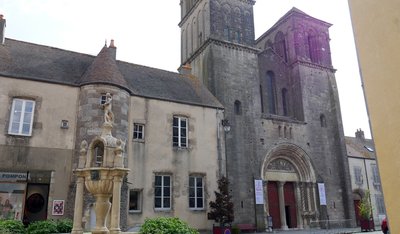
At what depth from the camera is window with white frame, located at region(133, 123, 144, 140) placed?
61.3 ft

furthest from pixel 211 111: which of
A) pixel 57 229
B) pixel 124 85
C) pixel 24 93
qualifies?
pixel 57 229

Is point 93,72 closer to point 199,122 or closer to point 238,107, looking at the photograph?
point 199,122

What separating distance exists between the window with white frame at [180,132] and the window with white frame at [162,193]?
205 centimetres

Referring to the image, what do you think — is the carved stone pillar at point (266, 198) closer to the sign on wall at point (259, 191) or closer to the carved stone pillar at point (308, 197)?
the sign on wall at point (259, 191)

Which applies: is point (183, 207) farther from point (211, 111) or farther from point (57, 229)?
point (57, 229)

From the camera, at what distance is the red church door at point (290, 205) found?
24.0 meters

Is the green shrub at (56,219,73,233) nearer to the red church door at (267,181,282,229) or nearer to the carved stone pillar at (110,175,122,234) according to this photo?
the carved stone pillar at (110,175,122,234)

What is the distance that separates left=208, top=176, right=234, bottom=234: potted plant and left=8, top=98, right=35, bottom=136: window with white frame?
9.90 m

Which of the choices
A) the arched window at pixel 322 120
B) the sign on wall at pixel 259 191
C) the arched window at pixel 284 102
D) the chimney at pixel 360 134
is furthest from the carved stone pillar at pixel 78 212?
the chimney at pixel 360 134

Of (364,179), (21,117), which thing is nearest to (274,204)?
(364,179)

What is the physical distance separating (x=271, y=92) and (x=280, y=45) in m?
5.05

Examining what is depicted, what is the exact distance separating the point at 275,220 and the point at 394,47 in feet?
69.7

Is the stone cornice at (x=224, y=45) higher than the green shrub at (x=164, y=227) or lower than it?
higher

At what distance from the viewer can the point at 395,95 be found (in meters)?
3.50
